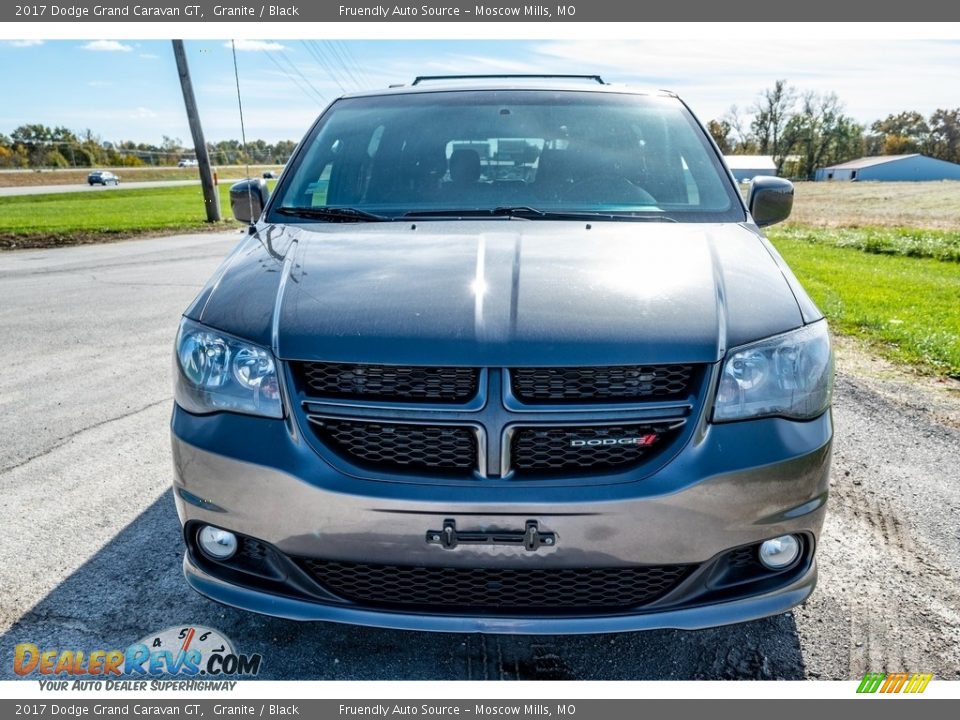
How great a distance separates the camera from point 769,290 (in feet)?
7.64

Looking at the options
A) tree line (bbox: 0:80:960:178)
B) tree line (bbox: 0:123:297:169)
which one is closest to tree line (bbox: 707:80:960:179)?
tree line (bbox: 0:80:960:178)

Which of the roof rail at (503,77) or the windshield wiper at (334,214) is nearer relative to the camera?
the windshield wiper at (334,214)

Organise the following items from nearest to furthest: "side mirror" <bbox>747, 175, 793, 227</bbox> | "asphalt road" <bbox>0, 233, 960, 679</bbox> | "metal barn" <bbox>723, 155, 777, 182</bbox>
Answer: "asphalt road" <bbox>0, 233, 960, 679</bbox>, "side mirror" <bbox>747, 175, 793, 227</bbox>, "metal barn" <bbox>723, 155, 777, 182</bbox>

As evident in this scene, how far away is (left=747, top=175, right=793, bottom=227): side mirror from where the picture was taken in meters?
3.31

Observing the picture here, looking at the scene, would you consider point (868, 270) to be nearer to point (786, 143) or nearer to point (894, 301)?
point (894, 301)

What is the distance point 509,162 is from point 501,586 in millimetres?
1920

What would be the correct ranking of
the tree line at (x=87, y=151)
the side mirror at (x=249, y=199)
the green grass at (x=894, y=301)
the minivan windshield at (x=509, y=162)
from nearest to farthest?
1. the minivan windshield at (x=509, y=162)
2. the side mirror at (x=249, y=199)
3. the green grass at (x=894, y=301)
4. the tree line at (x=87, y=151)

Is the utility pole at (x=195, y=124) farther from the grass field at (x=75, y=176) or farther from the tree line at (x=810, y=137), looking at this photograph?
the tree line at (x=810, y=137)

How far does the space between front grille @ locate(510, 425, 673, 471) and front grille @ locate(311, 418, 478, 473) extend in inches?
5.2

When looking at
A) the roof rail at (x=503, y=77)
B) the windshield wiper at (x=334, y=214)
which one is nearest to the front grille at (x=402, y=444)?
the windshield wiper at (x=334, y=214)

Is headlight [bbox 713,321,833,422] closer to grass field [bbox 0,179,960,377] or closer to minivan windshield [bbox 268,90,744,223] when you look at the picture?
minivan windshield [bbox 268,90,744,223]

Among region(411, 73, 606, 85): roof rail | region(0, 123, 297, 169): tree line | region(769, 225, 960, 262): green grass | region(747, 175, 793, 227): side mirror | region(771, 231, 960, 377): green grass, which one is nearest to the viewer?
region(747, 175, 793, 227): side mirror

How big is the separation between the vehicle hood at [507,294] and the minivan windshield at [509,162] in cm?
28

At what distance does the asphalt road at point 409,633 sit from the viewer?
2.36 m
